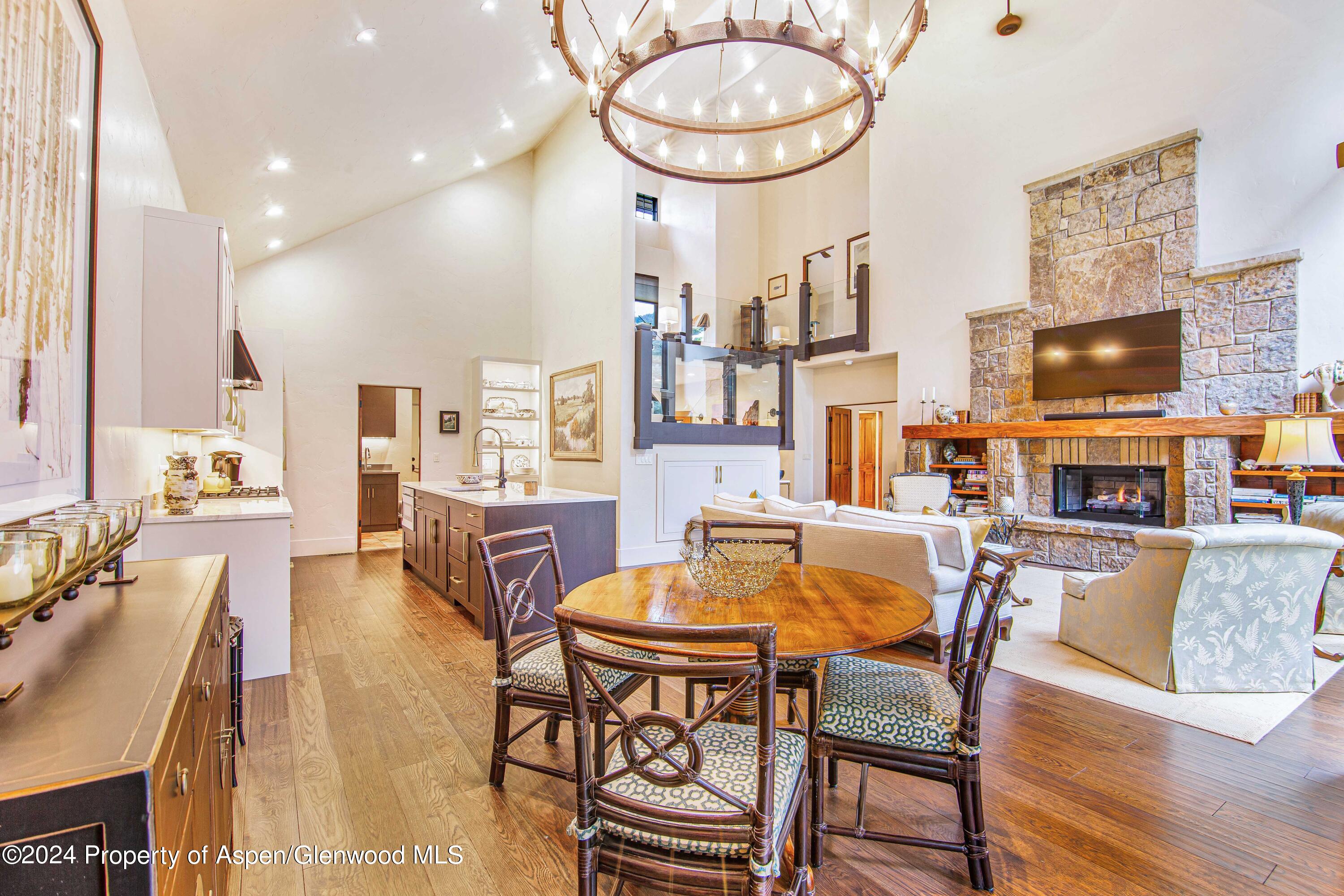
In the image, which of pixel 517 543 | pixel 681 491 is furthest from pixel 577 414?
pixel 517 543

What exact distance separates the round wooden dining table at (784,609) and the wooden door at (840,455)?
7276 millimetres

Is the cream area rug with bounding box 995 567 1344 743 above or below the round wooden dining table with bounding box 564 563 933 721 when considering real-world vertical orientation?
below

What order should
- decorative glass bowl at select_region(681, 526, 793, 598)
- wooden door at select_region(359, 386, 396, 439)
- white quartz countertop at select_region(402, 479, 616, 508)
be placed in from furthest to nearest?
wooden door at select_region(359, 386, 396, 439)
white quartz countertop at select_region(402, 479, 616, 508)
decorative glass bowl at select_region(681, 526, 793, 598)

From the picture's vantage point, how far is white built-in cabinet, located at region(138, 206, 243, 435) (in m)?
2.57

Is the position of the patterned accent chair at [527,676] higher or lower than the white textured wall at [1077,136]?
lower

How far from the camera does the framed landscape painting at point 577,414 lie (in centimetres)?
603

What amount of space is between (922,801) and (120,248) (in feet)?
11.7

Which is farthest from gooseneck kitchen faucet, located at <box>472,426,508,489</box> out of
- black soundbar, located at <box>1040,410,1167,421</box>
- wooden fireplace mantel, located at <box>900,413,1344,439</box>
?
black soundbar, located at <box>1040,410,1167,421</box>

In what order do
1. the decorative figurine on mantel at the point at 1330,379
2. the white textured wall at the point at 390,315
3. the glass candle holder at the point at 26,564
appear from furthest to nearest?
the white textured wall at the point at 390,315 → the decorative figurine on mantel at the point at 1330,379 → the glass candle holder at the point at 26,564

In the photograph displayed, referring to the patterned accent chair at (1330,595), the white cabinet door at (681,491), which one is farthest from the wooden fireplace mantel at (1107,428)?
the white cabinet door at (681,491)

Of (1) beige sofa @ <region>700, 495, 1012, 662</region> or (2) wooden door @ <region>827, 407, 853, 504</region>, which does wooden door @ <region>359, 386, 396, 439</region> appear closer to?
(2) wooden door @ <region>827, 407, 853, 504</region>

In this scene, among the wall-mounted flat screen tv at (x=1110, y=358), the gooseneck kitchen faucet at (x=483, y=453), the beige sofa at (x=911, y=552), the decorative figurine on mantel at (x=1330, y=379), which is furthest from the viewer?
the wall-mounted flat screen tv at (x=1110, y=358)

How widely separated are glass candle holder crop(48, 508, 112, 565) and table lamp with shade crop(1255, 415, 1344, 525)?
19.7 ft

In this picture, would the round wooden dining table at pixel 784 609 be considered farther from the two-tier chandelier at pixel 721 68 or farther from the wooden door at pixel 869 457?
the wooden door at pixel 869 457
